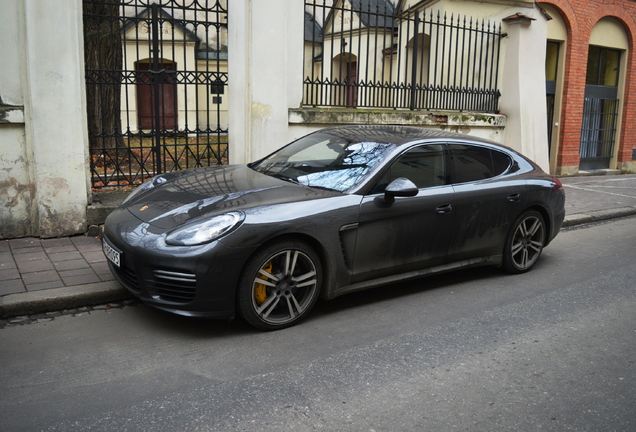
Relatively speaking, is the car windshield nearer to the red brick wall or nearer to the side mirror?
the side mirror

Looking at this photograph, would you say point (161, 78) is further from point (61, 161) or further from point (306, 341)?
point (306, 341)

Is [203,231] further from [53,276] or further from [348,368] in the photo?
[53,276]

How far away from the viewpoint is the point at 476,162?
19.8ft

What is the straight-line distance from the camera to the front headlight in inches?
170

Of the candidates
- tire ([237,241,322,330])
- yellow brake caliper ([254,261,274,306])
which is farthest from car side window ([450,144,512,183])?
yellow brake caliper ([254,261,274,306])

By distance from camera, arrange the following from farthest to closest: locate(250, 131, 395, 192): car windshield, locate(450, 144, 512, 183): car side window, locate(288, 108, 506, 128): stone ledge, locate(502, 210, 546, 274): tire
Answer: locate(288, 108, 506, 128): stone ledge < locate(502, 210, 546, 274): tire < locate(450, 144, 512, 183): car side window < locate(250, 131, 395, 192): car windshield

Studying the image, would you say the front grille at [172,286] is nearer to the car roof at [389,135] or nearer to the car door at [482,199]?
the car roof at [389,135]

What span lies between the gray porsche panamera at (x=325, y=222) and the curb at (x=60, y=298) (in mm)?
472

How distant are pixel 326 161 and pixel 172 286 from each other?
78.7 inches

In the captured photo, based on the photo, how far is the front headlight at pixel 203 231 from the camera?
4316 millimetres

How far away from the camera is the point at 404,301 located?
5.51 meters

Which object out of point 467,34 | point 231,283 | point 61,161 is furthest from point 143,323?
point 467,34

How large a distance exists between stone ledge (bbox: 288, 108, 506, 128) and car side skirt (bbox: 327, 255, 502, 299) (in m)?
4.00

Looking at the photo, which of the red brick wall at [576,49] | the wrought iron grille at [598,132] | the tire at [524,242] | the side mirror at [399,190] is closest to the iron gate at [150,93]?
the side mirror at [399,190]
